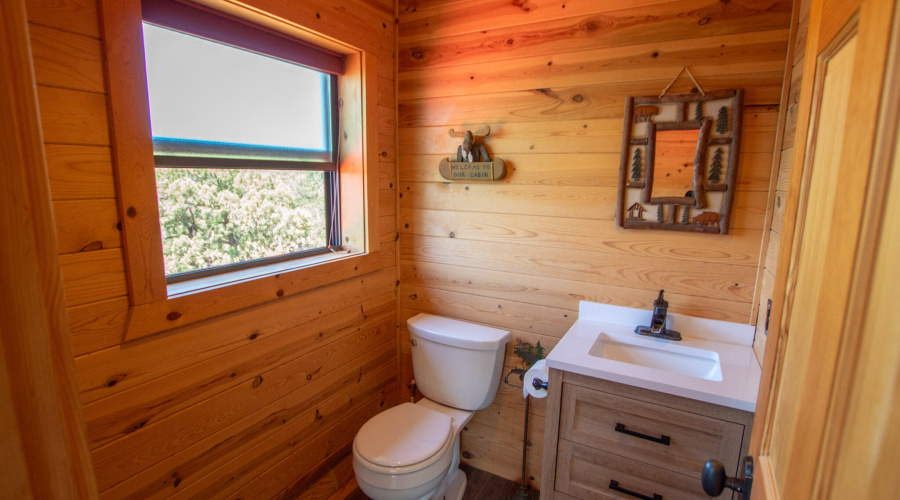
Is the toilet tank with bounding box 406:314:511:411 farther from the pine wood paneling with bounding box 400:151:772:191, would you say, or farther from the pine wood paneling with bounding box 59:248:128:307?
the pine wood paneling with bounding box 59:248:128:307

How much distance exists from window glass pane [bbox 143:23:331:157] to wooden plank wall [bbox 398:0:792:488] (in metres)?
0.49

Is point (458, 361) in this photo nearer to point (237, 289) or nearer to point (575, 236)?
point (575, 236)

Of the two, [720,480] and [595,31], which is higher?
[595,31]

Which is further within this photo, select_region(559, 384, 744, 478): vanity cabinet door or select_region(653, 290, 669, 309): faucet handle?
select_region(653, 290, 669, 309): faucet handle

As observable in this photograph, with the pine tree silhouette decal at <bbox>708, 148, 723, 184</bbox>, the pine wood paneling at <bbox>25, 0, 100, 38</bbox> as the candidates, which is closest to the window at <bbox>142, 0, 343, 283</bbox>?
the pine wood paneling at <bbox>25, 0, 100, 38</bbox>

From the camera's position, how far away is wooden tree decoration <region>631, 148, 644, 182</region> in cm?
166

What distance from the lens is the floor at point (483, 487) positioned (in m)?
2.03

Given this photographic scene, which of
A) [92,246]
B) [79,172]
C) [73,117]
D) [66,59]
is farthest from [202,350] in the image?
[66,59]

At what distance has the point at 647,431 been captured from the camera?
134 cm

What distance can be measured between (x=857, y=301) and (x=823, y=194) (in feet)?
0.76

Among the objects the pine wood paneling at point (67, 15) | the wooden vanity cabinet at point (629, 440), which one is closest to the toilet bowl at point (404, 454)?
the wooden vanity cabinet at point (629, 440)

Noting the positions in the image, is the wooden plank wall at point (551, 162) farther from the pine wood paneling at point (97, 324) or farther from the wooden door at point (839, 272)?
the pine wood paneling at point (97, 324)

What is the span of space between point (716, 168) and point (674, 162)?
0.46ft

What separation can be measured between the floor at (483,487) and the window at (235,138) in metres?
1.33
